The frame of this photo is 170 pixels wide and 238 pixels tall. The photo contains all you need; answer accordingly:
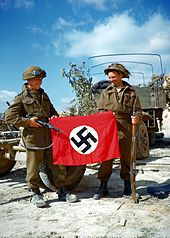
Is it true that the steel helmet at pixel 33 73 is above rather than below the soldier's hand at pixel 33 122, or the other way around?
above

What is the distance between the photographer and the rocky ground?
3482 mm

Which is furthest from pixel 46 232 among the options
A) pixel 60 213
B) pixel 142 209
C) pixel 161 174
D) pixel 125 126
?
pixel 161 174

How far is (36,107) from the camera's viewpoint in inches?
182

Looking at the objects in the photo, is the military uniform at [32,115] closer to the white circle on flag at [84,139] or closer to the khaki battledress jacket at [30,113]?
the khaki battledress jacket at [30,113]

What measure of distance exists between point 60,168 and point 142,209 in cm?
142

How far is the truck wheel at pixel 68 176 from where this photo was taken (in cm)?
493

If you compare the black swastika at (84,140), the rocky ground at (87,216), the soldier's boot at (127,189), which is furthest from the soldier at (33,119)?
the soldier's boot at (127,189)

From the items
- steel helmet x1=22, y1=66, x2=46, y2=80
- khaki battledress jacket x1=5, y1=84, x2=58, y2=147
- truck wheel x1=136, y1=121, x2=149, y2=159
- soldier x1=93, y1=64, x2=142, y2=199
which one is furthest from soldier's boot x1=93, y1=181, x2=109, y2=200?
truck wheel x1=136, y1=121, x2=149, y2=159

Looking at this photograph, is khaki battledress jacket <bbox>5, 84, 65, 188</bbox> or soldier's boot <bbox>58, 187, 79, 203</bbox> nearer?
khaki battledress jacket <bbox>5, 84, 65, 188</bbox>

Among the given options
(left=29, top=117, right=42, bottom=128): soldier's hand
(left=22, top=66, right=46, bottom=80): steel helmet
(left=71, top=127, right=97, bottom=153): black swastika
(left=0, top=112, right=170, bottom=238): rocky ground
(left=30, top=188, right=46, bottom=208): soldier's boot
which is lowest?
(left=0, top=112, right=170, bottom=238): rocky ground

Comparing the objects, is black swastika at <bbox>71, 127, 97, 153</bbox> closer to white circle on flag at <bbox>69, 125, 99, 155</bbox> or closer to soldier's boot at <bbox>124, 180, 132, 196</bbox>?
white circle on flag at <bbox>69, 125, 99, 155</bbox>

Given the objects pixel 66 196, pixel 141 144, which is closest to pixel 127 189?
pixel 66 196

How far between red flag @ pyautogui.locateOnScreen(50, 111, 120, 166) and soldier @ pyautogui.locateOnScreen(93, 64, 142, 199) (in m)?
0.14

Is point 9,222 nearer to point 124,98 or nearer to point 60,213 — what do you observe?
point 60,213
